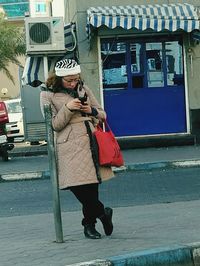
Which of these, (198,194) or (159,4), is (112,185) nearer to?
(198,194)

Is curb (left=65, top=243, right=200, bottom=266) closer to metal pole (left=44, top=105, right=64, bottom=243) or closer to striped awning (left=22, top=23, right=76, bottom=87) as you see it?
metal pole (left=44, top=105, right=64, bottom=243)

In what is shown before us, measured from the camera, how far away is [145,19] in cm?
1602

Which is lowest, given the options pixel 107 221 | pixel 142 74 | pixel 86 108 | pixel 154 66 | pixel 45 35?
pixel 107 221

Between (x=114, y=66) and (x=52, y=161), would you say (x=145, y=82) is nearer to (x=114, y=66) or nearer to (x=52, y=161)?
(x=114, y=66)

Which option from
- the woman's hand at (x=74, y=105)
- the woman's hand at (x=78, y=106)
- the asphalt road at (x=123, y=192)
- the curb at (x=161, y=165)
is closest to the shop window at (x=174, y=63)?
the curb at (x=161, y=165)

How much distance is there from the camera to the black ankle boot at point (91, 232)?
22.6ft

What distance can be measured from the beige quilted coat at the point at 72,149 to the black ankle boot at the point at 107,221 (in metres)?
0.43

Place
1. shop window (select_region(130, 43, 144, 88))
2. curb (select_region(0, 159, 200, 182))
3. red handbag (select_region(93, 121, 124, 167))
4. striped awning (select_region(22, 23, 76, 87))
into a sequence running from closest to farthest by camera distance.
→ red handbag (select_region(93, 121, 124, 167)), curb (select_region(0, 159, 200, 182)), striped awning (select_region(22, 23, 76, 87)), shop window (select_region(130, 43, 144, 88))

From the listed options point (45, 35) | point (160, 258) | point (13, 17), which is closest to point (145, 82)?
point (45, 35)

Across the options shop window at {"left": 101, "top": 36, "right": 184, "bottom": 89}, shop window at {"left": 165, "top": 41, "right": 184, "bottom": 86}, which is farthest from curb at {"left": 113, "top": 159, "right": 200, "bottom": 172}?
shop window at {"left": 165, "top": 41, "right": 184, "bottom": 86}

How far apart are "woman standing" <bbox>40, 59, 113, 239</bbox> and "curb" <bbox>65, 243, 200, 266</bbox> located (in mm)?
932

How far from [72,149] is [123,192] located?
443cm

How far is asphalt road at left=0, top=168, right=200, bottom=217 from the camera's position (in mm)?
9836

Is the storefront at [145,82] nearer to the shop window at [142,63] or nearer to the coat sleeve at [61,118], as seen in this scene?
the shop window at [142,63]
